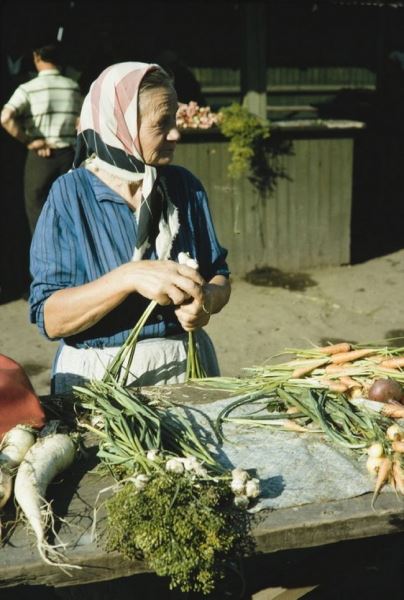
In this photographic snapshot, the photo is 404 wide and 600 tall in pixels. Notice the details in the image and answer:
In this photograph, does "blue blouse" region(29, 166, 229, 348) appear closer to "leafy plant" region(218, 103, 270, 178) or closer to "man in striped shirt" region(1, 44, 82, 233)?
"man in striped shirt" region(1, 44, 82, 233)

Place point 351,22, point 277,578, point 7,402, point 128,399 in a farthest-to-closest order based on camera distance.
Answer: point 351,22
point 277,578
point 128,399
point 7,402

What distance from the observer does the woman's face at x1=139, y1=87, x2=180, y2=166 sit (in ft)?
7.68

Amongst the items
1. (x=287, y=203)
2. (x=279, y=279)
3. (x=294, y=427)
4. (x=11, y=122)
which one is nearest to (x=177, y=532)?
(x=294, y=427)

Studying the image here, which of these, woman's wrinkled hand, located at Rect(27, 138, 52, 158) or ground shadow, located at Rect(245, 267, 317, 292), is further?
ground shadow, located at Rect(245, 267, 317, 292)

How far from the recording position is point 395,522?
178 centimetres

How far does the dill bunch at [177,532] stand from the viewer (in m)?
1.57

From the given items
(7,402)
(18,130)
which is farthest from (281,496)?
(18,130)

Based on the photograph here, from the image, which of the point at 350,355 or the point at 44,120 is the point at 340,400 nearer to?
the point at 350,355

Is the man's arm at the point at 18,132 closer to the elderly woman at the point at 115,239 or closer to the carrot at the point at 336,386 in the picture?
the elderly woman at the point at 115,239

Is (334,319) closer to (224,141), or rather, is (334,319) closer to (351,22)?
(224,141)

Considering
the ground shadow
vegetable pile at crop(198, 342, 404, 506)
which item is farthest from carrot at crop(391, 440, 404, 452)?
the ground shadow

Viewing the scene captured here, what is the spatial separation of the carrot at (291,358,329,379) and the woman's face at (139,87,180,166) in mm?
816

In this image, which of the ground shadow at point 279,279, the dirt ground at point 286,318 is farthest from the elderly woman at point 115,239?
the ground shadow at point 279,279

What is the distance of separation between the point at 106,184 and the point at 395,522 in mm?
1419
